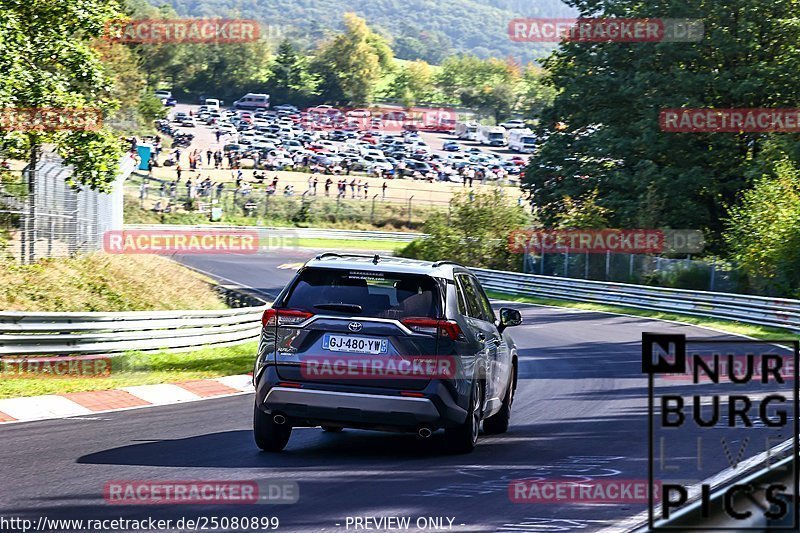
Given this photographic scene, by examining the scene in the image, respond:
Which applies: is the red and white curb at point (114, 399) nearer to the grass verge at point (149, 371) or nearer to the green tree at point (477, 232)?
the grass verge at point (149, 371)

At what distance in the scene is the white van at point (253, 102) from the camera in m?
140

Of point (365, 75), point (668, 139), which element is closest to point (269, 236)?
point (668, 139)

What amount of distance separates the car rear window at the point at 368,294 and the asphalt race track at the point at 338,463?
1294 mm

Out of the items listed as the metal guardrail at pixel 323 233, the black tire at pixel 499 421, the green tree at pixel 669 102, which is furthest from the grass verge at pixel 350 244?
the black tire at pixel 499 421

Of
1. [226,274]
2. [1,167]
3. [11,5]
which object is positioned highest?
[11,5]

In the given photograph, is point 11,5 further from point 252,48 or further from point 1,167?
point 252,48

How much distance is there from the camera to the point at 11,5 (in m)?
22.2

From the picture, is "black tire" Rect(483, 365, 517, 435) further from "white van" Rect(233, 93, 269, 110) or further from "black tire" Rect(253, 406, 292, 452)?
"white van" Rect(233, 93, 269, 110)

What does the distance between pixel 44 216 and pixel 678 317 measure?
2122cm

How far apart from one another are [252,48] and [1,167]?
138911 mm
